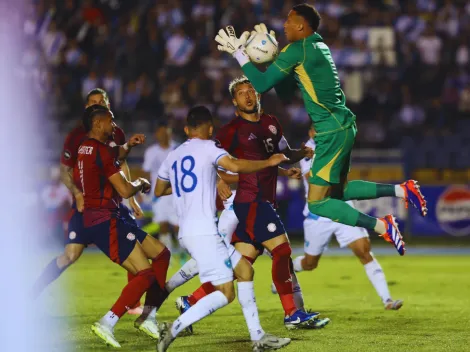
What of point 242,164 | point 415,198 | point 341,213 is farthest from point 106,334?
point 415,198

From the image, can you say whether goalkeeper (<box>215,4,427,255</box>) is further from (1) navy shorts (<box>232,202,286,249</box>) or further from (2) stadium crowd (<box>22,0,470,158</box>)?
(2) stadium crowd (<box>22,0,470,158</box>)

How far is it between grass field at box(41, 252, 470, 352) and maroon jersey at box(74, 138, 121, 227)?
1.07 m

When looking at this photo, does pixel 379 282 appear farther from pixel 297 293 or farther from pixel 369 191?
pixel 369 191

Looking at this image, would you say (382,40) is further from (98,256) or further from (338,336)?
(338,336)

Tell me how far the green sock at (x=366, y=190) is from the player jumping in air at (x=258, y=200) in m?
0.53

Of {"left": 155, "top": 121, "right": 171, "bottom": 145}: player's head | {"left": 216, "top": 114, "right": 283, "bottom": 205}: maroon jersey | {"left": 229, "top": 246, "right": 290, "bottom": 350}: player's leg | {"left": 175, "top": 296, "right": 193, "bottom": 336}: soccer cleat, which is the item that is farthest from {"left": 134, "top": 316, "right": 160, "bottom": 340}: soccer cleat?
{"left": 155, "top": 121, "right": 171, "bottom": 145}: player's head

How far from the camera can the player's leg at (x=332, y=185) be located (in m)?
8.48

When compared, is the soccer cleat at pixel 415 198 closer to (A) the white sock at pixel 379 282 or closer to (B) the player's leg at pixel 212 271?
(B) the player's leg at pixel 212 271

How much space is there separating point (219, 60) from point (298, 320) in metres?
13.1

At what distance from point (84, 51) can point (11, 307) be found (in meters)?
12.3

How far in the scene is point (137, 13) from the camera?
899 inches

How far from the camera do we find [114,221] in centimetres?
874

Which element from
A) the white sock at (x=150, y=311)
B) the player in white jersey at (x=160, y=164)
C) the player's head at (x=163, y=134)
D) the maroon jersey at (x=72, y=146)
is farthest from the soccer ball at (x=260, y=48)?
the player's head at (x=163, y=134)

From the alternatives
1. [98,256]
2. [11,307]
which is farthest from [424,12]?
[11,307]
